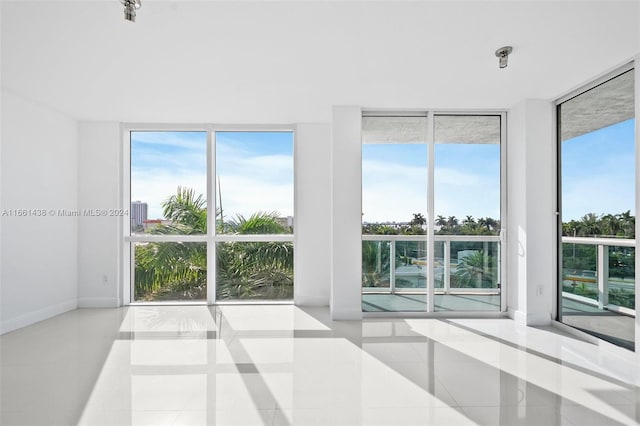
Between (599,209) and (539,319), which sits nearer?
(599,209)

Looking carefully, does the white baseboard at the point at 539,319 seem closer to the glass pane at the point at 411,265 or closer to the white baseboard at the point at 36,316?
the glass pane at the point at 411,265

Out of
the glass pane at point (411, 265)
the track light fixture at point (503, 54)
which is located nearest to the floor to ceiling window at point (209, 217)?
the glass pane at point (411, 265)

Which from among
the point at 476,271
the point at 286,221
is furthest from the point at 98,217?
the point at 476,271

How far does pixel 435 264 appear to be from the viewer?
169 inches

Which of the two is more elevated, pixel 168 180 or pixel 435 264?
pixel 168 180

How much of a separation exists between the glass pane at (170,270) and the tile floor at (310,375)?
3.26 ft

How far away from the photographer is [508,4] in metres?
2.22

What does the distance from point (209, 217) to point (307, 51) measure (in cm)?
296

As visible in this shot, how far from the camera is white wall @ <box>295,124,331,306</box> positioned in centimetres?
491

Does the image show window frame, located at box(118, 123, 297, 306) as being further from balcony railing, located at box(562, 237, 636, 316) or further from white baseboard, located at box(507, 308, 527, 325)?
balcony railing, located at box(562, 237, 636, 316)

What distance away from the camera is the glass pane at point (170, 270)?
4.97 m


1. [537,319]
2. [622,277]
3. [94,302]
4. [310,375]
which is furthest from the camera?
[94,302]

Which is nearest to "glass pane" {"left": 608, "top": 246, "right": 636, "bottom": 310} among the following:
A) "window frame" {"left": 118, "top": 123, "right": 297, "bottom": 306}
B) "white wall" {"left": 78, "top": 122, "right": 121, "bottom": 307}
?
"window frame" {"left": 118, "top": 123, "right": 297, "bottom": 306}

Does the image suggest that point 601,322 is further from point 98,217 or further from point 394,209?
point 98,217
